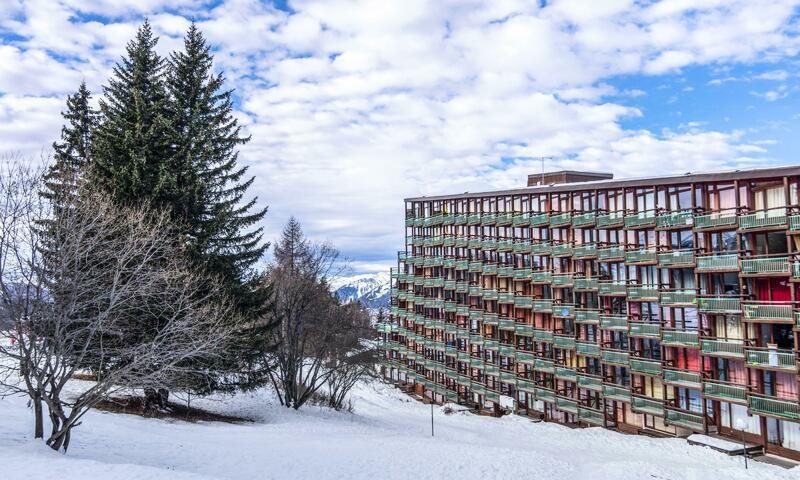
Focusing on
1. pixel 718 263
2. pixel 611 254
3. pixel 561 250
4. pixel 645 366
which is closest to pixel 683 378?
pixel 645 366

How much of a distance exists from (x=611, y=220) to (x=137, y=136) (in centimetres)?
2899

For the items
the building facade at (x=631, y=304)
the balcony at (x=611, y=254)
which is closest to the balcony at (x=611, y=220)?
the building facade at (x=631, y=304)

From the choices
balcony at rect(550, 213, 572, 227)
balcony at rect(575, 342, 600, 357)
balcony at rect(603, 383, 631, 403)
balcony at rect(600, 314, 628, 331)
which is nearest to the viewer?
balcony at rect(603, 383, 631, 403)

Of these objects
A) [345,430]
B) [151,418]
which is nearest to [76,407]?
[151,418]

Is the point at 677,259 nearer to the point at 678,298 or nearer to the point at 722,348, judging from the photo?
the point at 678,298

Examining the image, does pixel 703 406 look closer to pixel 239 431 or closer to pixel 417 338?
pixel 239 431

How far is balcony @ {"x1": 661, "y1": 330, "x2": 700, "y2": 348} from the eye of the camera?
104 feet

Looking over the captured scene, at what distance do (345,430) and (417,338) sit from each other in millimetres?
29587

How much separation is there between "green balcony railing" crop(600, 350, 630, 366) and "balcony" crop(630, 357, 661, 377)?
69 centimetres

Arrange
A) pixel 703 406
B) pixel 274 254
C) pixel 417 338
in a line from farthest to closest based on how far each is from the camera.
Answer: pixel 417 338, pixel 274 254, pixel 703 406

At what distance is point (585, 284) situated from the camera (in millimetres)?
39531

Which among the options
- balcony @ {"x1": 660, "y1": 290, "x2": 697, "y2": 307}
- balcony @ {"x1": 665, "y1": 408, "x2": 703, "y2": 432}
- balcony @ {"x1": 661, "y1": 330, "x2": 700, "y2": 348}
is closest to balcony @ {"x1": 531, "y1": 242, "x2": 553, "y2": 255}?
balcony @ {"x1": 660, "y1": 290, "x2": 697, "y2": 307}

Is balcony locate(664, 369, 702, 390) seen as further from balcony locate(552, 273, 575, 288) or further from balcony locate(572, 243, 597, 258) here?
balcony locate(552, 273, 575, 288)

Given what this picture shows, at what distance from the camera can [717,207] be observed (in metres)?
31.5
